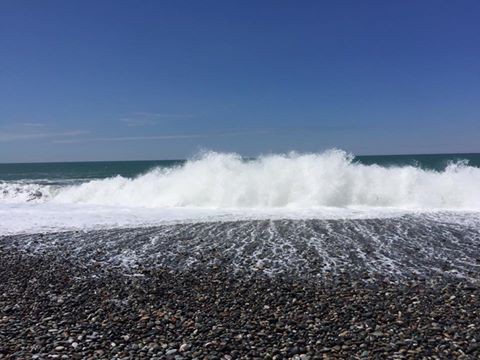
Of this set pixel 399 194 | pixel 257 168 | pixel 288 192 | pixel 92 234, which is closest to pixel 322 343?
pixel 92 234

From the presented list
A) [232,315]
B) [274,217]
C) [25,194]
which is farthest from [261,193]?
[25,194]

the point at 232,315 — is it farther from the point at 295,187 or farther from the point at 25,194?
the point at 25,194

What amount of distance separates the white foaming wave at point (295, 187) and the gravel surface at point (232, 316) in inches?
525

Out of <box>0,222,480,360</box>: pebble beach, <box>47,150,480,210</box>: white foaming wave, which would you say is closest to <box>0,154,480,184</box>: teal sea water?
<box>47,150,480,210</box>: white foaming wave

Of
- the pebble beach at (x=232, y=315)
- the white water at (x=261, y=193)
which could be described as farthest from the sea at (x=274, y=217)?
the pebble beach at (x=232, y=315)

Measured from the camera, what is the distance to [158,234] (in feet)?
44.9

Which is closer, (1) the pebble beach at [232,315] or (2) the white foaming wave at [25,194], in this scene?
(1) the pebble beach at [232,315]

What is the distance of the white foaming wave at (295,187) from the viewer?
70.7ft

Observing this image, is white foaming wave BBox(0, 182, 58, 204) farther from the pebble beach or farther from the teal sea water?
the pebble beach

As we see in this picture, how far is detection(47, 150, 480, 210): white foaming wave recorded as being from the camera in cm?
2156

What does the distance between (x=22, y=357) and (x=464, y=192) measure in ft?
73.2

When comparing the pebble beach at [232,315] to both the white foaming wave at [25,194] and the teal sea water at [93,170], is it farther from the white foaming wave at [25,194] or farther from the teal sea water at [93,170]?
the teal sea water at [93,170]

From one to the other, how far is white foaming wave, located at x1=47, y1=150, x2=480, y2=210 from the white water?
0.17ft

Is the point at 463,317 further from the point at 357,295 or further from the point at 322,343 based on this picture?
the point at 322,343
